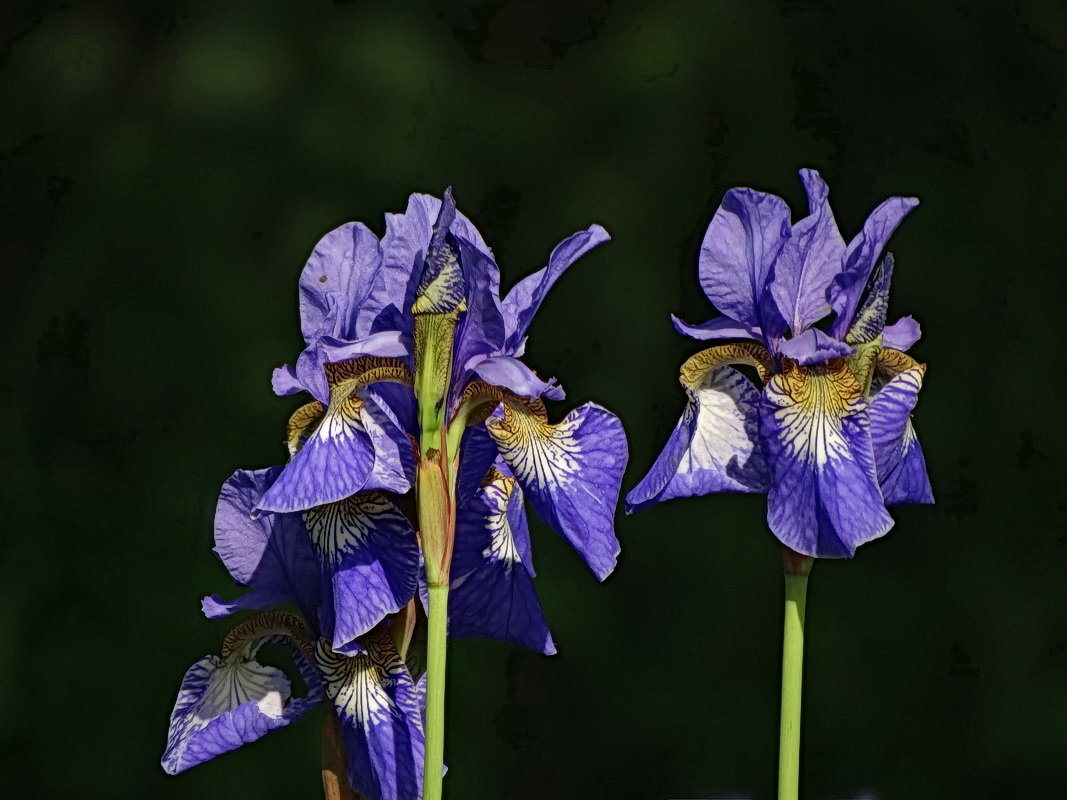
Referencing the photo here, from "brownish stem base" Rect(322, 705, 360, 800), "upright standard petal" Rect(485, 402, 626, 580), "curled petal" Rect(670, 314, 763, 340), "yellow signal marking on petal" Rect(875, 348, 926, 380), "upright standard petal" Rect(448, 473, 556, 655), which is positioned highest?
"curled petal" Rect(670, 314, 763, 340)

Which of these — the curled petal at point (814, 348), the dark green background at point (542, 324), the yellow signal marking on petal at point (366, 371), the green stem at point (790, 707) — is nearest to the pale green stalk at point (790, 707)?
the green stem at point (790, 707)

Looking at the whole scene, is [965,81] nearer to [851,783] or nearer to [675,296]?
[675,296]

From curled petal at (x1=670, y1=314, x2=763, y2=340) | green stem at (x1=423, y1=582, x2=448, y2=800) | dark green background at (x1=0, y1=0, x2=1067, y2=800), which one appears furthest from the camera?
dark green background at (x1=0, y1=0, x2=1067, y2=800)

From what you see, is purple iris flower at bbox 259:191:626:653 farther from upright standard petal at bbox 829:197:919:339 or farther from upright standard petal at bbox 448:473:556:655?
upright standard petal at bbox 829:197:919:339

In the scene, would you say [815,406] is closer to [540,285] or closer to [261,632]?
[540,285]

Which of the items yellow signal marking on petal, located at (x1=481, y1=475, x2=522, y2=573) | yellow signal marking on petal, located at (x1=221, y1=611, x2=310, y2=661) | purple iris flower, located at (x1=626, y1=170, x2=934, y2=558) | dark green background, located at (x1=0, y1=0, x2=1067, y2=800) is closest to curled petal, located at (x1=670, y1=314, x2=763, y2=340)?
purple iris flower, located at (x1=626, y1=170, x2=934, y2=558)

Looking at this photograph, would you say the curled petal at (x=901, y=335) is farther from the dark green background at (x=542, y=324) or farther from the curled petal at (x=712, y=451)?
the dark green background at (x=542, y=324)

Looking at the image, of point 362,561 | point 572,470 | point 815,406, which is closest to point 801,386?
point 815,406
